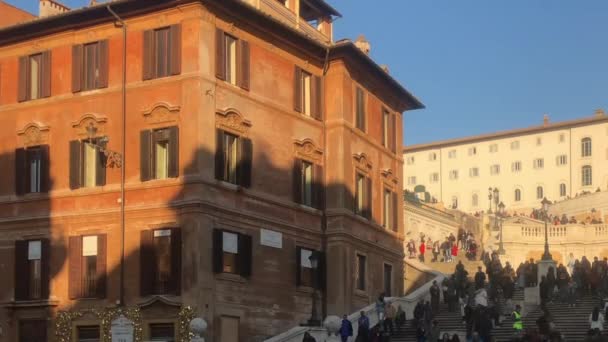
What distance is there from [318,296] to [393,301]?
2858 millimetres

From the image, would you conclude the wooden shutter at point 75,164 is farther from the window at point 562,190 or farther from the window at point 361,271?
the window at point 562,190

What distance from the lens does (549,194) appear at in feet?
387

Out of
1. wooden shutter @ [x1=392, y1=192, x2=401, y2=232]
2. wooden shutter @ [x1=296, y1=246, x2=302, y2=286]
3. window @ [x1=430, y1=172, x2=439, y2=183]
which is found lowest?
wooden shutter @ [x1=296, y1=246, x2=302, y2=286]

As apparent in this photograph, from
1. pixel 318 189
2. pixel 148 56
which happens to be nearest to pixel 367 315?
pixel 318 189

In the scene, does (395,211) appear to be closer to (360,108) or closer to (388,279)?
(388,279)

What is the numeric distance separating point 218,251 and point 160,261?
1.87 meters

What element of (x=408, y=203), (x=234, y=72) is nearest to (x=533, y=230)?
(x=408, y=203)

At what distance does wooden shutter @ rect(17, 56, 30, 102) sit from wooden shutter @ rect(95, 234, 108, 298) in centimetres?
631

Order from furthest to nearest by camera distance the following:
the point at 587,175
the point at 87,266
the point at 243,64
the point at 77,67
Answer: the point at 587,175
the point at 77,67
the point at 243,64
the point at 87,266

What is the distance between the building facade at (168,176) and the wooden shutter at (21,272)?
0.20 ft

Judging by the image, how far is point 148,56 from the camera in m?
39.5

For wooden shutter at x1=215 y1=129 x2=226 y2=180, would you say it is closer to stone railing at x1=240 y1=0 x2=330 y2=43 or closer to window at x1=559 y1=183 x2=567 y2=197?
stone railing at x1=240 y1=0 x2=330 y2=43

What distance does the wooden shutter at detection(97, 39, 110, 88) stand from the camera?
132 feet

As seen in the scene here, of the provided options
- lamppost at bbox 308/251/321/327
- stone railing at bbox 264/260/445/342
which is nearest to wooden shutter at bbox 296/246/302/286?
lamppost at bbox 308/251/321/327
